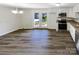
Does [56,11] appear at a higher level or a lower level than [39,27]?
higher

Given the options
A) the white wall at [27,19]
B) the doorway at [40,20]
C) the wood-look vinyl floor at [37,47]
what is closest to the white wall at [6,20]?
the wood-look vinyl floor at [37,47]

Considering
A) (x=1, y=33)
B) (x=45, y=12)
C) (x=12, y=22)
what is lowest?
(x=1, y=33)

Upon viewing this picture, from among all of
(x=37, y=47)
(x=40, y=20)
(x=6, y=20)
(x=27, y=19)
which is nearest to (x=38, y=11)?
(x=40, y=20)

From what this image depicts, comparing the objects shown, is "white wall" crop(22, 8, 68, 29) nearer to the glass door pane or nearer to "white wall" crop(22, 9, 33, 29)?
"white wall" crop(22, 9, 33, 29)

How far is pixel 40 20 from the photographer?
48.5 feet

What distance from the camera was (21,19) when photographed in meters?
14.6

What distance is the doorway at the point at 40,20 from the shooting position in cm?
1466

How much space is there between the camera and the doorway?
14.7 meters

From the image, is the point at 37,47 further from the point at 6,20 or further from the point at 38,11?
the point at 38,11

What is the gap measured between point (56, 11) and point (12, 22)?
4.53 meters

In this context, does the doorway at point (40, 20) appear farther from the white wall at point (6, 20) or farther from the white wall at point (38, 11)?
the white wall at point (6, 20)
